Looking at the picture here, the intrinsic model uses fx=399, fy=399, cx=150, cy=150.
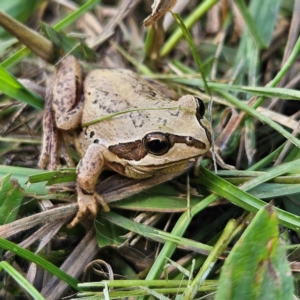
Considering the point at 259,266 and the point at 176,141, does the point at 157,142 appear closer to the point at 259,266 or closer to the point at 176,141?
the point at 176,141

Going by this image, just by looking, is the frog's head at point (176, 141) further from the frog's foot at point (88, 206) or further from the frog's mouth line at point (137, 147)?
the frog's foot at point (88, 206)

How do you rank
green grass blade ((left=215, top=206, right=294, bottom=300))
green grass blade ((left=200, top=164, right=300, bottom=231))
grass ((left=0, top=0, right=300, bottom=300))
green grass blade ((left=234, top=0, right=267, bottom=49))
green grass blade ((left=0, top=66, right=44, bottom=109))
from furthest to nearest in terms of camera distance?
green grass blade ((left=234, top=0, right=267, bottom=49)) < green grass blade ((left=0, top=66, right=44, bottom=109)) < green grass blade ((left=200, top=164, right=300, bottom=231)) < grass ((left=0, top=0, right=300, bottom=300)) < green grass blade ((left=215, top=206, right=294, bottom=300))

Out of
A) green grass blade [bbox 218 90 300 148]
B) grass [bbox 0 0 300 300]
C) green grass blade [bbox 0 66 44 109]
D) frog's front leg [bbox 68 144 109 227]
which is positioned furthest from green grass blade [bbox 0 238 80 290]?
green grass blade [bbox 218 90 300 148]

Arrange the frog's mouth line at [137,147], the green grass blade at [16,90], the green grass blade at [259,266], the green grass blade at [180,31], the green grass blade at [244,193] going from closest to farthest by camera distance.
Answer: the green grass blade at [259,266] < the green grass blade at [244,193] < the frog's mouth line at [137,147] < the green grass blade at [16,90] < the green grass blade at [180,31]

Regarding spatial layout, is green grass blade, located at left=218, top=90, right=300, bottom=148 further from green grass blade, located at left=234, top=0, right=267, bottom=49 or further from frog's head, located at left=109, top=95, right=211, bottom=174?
green grass blade, located at left=234, top=0, right=267, bottom=49

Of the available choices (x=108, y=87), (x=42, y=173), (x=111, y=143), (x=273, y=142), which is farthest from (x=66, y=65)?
(x=273, y=142)

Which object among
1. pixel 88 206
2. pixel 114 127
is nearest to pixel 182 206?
pixel 88 206

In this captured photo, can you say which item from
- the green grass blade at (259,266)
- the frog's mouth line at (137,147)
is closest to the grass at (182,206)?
the green grass blade at (259,266)
